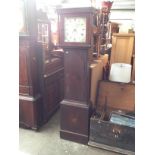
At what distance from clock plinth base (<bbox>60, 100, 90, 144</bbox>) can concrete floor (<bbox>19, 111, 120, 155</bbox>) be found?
0.08 metres

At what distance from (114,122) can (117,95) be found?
45cm

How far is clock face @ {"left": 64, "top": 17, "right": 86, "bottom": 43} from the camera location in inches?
73.1

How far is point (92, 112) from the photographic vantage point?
2.20m

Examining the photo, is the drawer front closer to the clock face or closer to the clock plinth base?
the clock plinth base

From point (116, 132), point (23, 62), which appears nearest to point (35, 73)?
point (23, 62)

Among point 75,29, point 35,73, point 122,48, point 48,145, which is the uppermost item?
point 75,29

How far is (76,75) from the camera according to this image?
2.03 m

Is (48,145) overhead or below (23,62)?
below

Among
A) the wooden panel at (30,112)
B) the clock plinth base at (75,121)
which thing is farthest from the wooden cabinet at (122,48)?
the wooden panel at (30,112)

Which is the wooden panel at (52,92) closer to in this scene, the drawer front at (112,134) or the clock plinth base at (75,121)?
the clock plinth base at (75,121)

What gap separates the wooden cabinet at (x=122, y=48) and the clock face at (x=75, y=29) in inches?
71.7

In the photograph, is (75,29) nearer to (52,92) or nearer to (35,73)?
(35,73)
